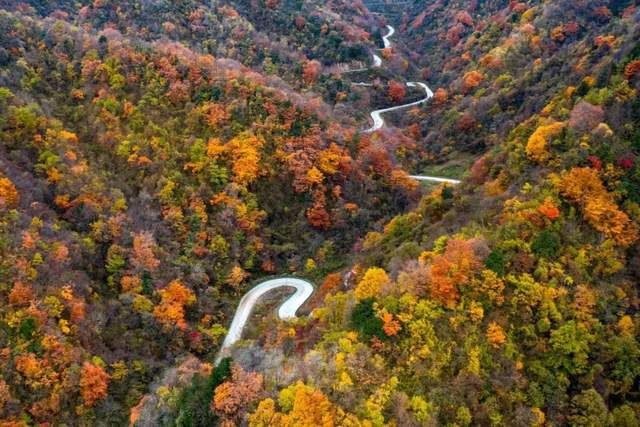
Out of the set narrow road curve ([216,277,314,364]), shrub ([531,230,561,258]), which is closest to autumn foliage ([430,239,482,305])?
shrub ([531,230,561,258])

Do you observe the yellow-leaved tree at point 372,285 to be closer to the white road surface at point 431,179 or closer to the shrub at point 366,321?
the shrub at point 366,321

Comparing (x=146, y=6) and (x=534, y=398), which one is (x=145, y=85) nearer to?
(x=146, y=6)

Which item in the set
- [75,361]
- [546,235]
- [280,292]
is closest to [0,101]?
[75,361]

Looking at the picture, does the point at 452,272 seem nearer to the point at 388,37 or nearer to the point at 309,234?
the point at 309,234

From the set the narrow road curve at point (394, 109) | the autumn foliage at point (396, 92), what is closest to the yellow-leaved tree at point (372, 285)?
the narrow road curve at point (394, 109)

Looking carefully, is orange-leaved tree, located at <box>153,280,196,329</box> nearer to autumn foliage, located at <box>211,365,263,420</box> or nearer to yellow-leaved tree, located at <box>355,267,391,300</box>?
autumn foliage, located at <box>211,365,263,420</box>

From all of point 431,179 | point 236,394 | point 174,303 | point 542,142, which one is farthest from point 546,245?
point 431,179
